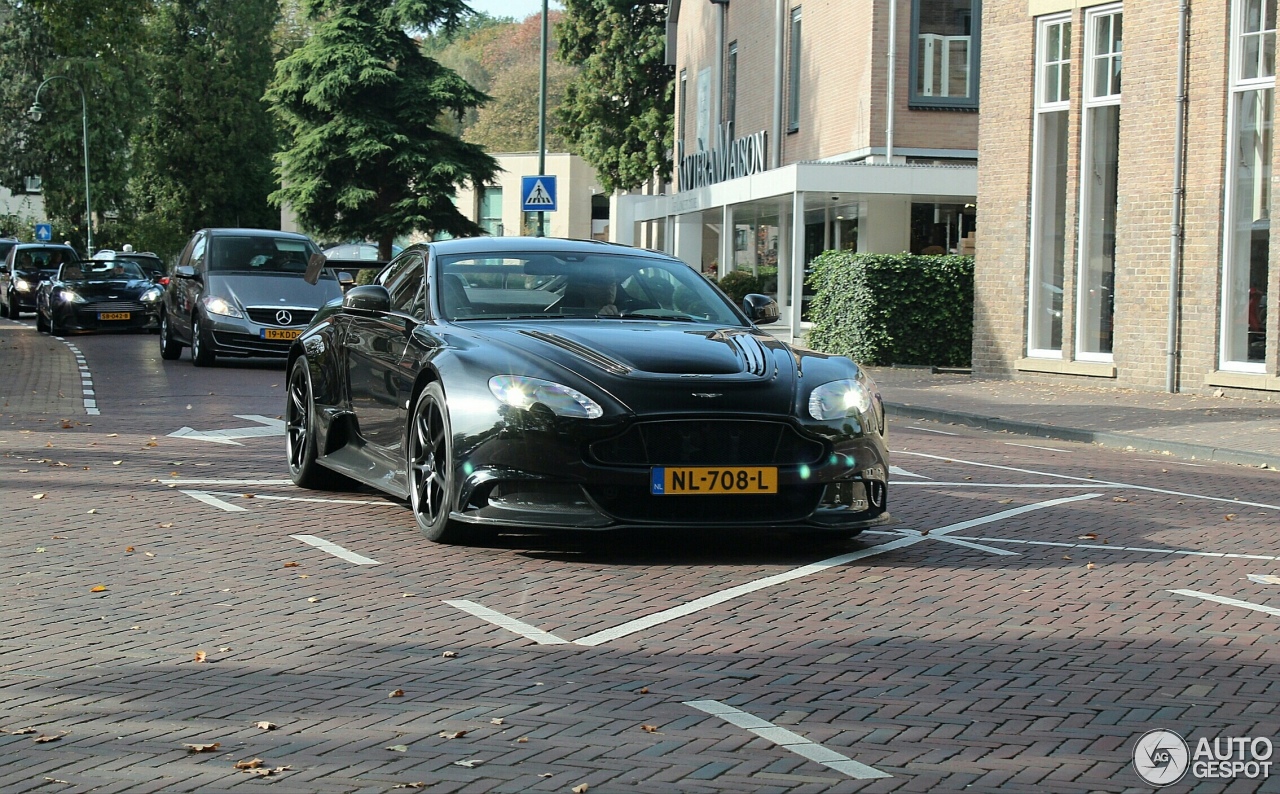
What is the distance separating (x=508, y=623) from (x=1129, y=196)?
15.9 meters

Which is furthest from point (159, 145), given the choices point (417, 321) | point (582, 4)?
point (417, 321)

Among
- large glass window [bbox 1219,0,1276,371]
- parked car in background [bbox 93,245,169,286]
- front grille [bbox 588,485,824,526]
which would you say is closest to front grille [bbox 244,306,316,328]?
large glass window [bbox 1219,0,1276,371]

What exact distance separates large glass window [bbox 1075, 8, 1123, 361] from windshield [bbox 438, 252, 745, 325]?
13.1 meters

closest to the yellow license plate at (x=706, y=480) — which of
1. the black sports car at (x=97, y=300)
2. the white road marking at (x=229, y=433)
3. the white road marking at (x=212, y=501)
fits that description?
the white road marking at (x=212, y=501)

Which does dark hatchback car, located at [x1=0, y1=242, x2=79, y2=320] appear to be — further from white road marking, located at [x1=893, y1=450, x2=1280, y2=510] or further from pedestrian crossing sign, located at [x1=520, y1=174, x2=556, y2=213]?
white road marking, located at [x1=893, y1=450, x2=1280, y2=510]

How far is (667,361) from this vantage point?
7422mm

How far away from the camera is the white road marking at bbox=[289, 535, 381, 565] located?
751 centimetres

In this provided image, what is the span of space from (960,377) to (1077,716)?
18.2 meters

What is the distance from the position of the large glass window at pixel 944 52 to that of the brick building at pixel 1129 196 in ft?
29.0

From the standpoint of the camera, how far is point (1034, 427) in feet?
52.5

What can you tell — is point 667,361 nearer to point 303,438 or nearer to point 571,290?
point 571,290

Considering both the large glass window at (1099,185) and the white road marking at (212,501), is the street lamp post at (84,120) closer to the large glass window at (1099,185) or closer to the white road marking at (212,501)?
the large glass window at (1099,185)

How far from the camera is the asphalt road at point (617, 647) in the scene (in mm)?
4379

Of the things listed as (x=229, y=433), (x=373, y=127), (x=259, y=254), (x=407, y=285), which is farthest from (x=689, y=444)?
(x=373, y=127)
